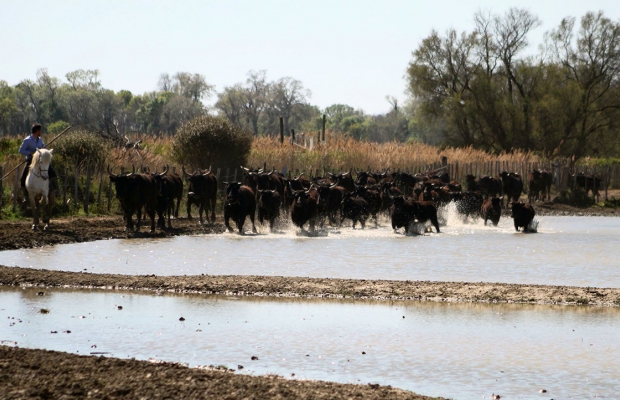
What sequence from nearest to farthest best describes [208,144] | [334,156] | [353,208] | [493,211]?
1. [353,208]
2. [493,211]
3. [208,144]
4. [334,156]

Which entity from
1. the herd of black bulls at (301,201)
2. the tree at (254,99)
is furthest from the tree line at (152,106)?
the herd of black bulls at (301,201)

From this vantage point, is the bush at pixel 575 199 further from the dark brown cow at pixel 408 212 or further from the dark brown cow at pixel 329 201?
the dark brown cow at pixel 408 212

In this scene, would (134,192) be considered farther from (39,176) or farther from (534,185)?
(534,185)

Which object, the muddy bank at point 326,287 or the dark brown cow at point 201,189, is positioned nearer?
the muddy bank at point 326,287

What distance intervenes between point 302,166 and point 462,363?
32.4m

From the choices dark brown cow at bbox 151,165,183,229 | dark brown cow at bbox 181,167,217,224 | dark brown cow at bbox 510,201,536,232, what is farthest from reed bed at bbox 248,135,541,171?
dark brown cow at bbox 510,201,536,232

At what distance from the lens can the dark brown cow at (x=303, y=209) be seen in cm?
2464

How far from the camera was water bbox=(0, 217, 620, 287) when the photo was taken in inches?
652

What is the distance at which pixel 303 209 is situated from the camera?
981 inches

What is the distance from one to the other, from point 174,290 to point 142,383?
6.24 meters

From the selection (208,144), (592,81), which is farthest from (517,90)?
(208,144)

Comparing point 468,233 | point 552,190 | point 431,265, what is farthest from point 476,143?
point 431,265

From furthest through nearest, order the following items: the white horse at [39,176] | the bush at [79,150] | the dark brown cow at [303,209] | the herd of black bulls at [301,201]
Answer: the bush at [79,150] → the dark brown cow at [303,209] → the herd of black bulls at [301,201] → the white horse at [39,176]

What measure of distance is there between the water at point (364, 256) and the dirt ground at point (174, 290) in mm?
1429
